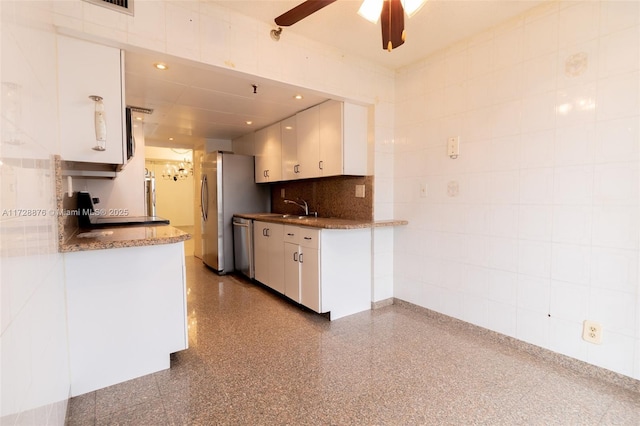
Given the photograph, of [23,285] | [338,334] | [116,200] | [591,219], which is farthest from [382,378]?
[116,200]

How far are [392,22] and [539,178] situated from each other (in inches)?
58.4

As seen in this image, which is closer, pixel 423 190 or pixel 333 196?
pixel 423 190

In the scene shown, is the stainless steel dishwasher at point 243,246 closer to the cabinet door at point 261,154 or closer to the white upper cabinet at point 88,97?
the cabinet door at point 261,154

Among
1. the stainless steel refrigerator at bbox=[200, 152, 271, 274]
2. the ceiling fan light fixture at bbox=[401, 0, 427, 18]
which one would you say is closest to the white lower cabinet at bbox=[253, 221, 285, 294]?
the stainless steel refrigerator at bbox=[200, 152, 271, 274]

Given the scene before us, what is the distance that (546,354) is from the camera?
210 centimetres

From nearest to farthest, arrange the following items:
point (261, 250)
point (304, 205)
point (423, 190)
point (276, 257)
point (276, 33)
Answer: point (276, 33) < point (423, 190) < point (276, 257) < point (261, 250) < point (304, 205)

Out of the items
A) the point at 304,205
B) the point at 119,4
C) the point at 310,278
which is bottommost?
the point at 310,278

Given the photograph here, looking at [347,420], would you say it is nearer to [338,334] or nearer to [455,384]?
[455,384]

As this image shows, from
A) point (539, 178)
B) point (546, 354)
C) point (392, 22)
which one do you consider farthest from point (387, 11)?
point (546, 354)

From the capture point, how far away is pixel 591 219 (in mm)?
1876

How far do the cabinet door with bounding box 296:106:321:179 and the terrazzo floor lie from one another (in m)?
1.68

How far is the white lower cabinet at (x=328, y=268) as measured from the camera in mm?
2729

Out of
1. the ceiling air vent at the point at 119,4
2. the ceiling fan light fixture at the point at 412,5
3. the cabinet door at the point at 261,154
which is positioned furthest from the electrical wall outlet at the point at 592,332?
the cabinet door at the point at 261,154

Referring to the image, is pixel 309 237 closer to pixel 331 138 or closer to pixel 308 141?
pixel 331 138
